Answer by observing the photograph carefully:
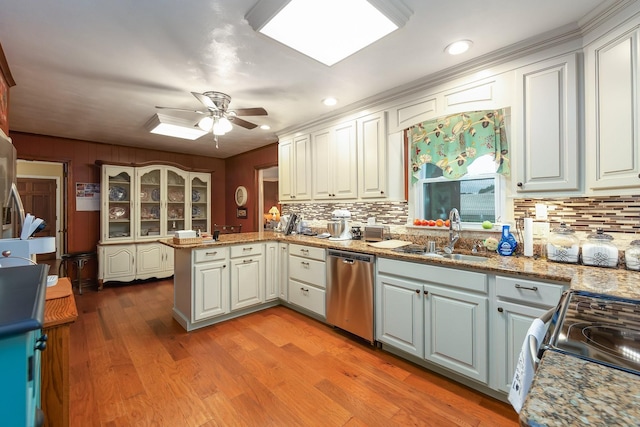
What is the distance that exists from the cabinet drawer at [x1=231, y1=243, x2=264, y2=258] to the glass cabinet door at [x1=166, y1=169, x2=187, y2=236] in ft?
8.60

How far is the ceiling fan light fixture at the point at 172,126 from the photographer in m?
3.34

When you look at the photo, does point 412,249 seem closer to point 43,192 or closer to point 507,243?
point 507,243

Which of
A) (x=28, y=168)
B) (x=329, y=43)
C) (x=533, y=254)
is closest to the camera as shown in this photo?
(x=329, y=43)

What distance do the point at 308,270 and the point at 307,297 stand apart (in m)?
0.30

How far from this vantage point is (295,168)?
3941 mm

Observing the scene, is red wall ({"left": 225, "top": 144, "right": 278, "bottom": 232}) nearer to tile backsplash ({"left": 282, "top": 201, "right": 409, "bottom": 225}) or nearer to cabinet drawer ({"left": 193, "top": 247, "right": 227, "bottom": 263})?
tile backsplash ({"left": 282, "top": 201, "right": 409, "bottom": 225})

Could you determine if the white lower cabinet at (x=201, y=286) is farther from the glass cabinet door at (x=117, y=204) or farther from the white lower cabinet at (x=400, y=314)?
the glass cabinet door at (x=117, y=204)

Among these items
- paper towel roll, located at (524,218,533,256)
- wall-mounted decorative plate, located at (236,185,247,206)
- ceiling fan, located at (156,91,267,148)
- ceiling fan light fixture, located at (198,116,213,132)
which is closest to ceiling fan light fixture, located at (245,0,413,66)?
ceiling fan, located at (156,91,267,148)

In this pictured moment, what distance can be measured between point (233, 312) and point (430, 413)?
2.17m

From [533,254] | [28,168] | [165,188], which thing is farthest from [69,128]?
[533,254]

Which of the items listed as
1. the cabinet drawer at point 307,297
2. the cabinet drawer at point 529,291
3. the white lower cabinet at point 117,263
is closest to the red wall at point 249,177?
the white lower cabinet at point 117,263

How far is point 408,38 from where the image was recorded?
76.5 inches

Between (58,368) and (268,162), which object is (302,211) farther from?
(58,368)

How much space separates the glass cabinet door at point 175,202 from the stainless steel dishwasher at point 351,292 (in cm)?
360
